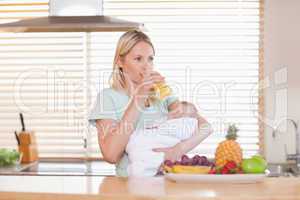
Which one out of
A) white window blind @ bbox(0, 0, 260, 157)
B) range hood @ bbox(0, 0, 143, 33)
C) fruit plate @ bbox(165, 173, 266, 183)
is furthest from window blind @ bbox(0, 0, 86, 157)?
fruit plate @ bbox(165, 173, 266, 183)

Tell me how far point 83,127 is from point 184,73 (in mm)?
768

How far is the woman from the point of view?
2.03m

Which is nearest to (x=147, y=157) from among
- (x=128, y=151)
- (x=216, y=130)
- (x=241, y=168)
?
(x=128, y=151)

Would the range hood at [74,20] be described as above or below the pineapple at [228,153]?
above

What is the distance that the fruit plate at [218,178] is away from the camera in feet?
5.80

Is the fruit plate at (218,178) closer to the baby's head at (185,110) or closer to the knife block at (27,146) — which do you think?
the baby's head at (185,110)

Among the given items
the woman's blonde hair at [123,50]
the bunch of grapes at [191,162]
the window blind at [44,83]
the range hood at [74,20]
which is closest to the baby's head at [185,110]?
the woman's blonde hair at [123,50]

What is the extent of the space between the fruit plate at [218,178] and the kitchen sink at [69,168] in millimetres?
1676

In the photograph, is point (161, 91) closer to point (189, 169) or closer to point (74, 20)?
point (189, 169)

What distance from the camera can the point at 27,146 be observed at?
3.85 metres

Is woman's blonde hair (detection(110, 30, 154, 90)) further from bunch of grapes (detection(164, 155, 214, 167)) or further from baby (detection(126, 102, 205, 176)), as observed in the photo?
bunch of grapes (detection(164, 155, 214, 167))

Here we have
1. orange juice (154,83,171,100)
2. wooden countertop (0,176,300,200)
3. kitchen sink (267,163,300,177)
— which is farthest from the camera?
kitchen sink (267,163,300,177)

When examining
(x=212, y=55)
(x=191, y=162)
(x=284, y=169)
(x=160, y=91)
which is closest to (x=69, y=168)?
(x=212, y=55)

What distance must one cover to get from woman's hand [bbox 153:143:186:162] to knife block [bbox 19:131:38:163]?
1938 millimetres
